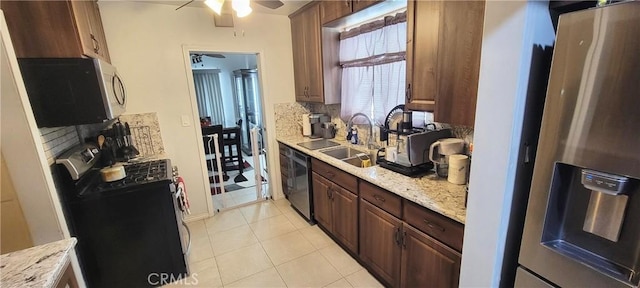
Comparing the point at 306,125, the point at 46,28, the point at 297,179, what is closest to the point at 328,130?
the point at 306,125

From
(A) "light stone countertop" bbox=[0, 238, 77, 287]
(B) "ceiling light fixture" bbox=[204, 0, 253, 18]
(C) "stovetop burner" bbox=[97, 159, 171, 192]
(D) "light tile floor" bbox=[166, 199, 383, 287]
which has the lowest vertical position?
(D) "light tile floor" bbox=[166, 199, 383, 287]

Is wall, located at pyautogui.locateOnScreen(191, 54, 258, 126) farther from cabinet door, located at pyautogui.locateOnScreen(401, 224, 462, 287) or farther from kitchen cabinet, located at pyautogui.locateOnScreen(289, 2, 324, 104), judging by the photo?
cabinet door, located at pyautogui.locateOnScreen(401, 224, 462, 287)

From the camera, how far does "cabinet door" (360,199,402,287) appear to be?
1.77 metres

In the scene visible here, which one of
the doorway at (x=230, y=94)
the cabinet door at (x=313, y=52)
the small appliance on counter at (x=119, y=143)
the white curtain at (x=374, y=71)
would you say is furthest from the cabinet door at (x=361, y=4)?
the doorway at (x=230, y=94)

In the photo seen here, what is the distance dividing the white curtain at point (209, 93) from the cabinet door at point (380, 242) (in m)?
5.72

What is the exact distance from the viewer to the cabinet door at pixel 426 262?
1.40 meters

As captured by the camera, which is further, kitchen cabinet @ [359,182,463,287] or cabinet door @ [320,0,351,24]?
cabinet door @ [320,0,351,24]

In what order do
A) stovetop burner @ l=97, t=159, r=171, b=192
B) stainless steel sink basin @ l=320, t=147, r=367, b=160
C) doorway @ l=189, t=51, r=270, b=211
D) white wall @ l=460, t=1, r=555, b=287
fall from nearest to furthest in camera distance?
1. white wall @ l=460, t=1, r=555, b=287
2. stovetop burner @ l=97, t=159, r=171, b=192
3. stainless steel sink basin @ l=320, t=147, r=367, b=160
4. doorway @ l=189, t=51, r=270, b=211

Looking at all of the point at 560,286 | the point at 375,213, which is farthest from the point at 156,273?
the point at 560,286

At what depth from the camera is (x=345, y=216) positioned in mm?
2279

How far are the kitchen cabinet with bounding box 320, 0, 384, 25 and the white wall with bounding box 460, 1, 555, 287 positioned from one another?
1.30m

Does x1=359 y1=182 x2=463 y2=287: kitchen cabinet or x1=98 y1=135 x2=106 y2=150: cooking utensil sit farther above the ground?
x1=98 y1=135 x2=106 y2=150: cooking utensil

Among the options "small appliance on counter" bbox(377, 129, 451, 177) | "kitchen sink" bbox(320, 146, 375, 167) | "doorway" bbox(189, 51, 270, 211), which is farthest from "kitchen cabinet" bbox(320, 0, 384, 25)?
"doorway" bbox(189, 51, 270, 211)

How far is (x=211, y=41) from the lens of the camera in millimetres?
2873
